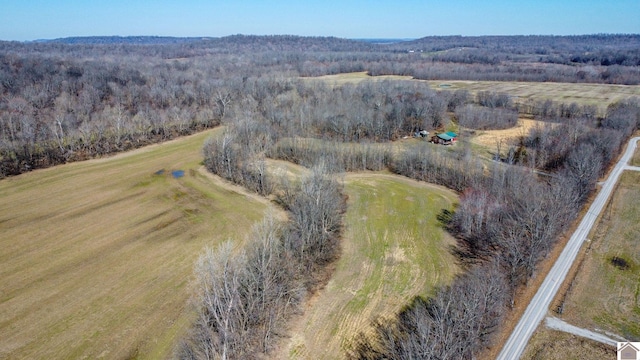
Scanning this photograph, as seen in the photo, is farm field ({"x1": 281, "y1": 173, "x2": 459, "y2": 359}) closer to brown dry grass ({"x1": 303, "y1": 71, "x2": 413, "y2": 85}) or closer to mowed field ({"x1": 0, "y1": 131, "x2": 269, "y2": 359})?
mowed field ({"x1": 0, "y1": 131, "x2": 269, "y2": 359})

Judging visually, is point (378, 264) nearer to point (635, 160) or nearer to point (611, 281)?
point (611, 281)

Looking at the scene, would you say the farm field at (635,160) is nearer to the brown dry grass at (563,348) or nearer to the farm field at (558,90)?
the farm field at (558,90)

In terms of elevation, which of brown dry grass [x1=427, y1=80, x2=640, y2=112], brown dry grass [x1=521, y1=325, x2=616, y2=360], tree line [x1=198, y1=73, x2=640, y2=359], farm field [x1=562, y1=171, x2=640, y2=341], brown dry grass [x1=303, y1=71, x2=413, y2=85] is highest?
brown dry grass [x1=303, y1=71, x2=413, y2=85]

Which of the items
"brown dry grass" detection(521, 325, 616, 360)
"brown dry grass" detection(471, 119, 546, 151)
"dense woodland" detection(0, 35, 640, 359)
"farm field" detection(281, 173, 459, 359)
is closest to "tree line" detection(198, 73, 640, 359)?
"dense woodland" detection(0, 35, 640, 359)

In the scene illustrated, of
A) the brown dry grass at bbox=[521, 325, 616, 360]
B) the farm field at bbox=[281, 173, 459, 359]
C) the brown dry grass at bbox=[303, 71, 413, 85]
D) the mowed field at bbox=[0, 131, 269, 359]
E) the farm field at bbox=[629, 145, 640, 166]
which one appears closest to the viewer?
Result: the brown dry grass at bbox=[521, 325, 616, 360]

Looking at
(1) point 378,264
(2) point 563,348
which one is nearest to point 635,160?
(2) point 563,348

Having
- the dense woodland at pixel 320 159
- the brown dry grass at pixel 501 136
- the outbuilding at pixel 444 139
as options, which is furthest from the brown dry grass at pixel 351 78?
the outbuilding at pixel 444 139

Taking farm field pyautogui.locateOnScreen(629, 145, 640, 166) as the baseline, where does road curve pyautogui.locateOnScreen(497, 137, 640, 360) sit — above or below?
below
